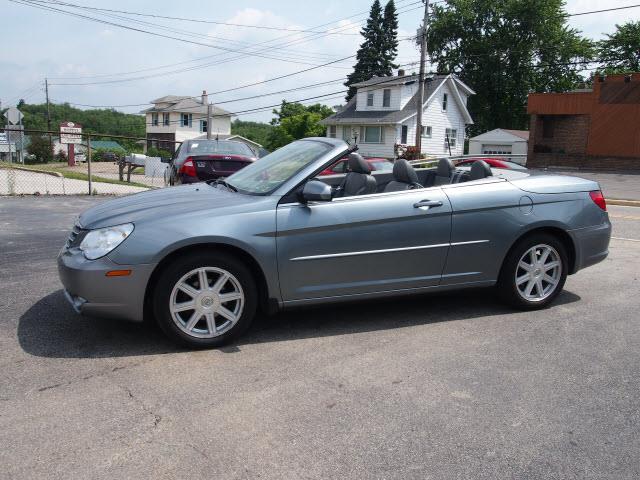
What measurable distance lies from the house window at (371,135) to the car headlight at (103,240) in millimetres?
A: 42506

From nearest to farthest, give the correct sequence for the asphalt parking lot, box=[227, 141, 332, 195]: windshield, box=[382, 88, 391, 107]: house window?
the asphalt parking lot → box=[227, 141, 332, 195]: windshield → box=[382, 88, 391, 107]: house window

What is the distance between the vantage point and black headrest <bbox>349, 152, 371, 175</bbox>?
500 cm

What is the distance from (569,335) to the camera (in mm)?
4516

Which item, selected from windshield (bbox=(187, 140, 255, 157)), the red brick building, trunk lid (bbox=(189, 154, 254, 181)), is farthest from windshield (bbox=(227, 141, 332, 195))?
the red brick building

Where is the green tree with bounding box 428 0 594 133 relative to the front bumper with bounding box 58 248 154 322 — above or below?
above

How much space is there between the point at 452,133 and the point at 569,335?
46676 millimetres

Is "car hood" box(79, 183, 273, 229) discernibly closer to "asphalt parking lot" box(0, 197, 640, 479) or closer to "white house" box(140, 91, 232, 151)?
"asphalt parking lot" box(0, 197, 640, 479)

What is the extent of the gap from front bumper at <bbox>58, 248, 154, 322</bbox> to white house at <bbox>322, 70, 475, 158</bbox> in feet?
134

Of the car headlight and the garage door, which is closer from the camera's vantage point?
→ the car headlight

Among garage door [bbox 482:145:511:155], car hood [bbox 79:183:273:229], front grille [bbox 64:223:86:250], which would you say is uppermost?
garage door [bbox 482:145:511:155]

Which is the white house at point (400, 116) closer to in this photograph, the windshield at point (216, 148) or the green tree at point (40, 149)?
the green tree at point (40, 149)

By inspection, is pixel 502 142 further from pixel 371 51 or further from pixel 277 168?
pixel 277 168

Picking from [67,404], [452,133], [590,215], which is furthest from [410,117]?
[67,404]

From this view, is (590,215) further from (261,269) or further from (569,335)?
(261,269)
